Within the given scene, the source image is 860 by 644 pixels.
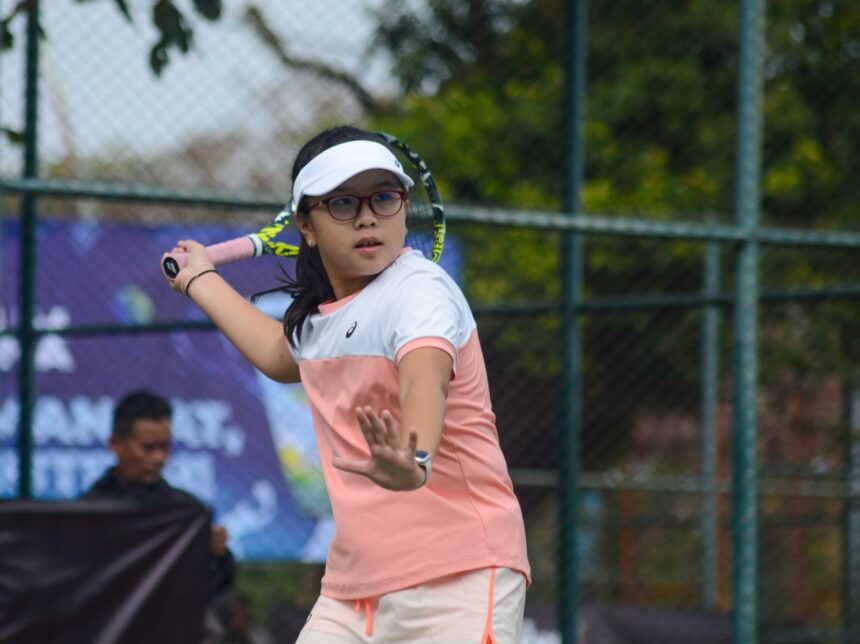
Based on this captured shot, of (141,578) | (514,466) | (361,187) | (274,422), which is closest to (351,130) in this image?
(361,187)

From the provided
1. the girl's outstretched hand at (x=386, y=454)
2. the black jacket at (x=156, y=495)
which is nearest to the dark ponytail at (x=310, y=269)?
the girl's outstretched hand at (x=386, y=454)

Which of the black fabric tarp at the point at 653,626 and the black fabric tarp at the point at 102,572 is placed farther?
the black fabric tarp at the point at 653,626

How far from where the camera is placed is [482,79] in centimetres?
1136

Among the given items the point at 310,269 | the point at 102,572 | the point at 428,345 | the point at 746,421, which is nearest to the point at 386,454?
the point at 428,345

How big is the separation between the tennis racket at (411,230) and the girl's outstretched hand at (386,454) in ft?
2.40

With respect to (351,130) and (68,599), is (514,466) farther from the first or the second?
(351,130)

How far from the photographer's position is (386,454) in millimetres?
2168

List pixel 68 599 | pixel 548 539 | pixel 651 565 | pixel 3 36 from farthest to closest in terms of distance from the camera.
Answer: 1. pixel 548 539
2. pixel 651 565
3. pixel 3 36
4. pixel 68 599

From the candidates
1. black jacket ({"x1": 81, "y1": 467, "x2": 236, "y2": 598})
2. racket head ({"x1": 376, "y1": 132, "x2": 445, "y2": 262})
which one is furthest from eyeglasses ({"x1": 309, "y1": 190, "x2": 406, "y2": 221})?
black jacket ({"x1": 81, "y1": 467, "x2": 236, "y2": 598})

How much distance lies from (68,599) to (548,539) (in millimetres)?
7644

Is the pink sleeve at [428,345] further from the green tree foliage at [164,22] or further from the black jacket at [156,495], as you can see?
the green tree foliage at [164,22]

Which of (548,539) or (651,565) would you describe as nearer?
(651,565)

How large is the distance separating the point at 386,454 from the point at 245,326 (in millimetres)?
826

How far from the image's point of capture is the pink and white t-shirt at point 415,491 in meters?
2.57
